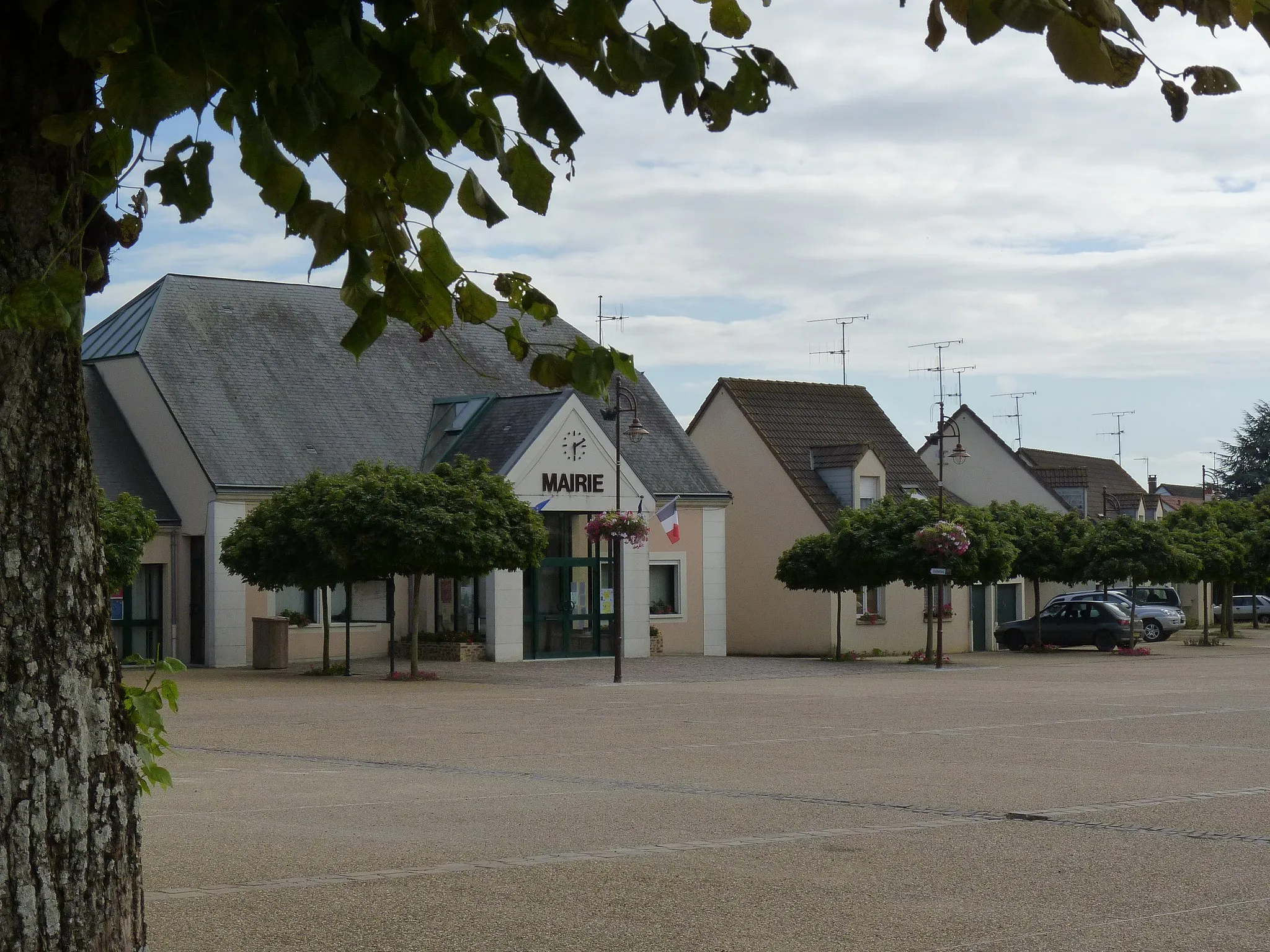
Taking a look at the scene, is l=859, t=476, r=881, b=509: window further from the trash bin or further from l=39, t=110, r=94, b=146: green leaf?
l=39, t=110, r=94, b=146: green leaf

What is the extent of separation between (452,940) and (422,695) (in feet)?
65.7

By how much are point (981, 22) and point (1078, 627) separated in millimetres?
46390

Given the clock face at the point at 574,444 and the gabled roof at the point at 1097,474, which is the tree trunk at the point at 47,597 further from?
the gabled roof at the point at 1097,474

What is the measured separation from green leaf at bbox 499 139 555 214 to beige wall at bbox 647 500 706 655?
3837 cm

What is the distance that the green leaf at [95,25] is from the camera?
3854 mm

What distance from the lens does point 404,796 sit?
12.9 m

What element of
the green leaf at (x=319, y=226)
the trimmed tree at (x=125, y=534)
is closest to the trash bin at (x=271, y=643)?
the trimmed tree at (x=125, y=534)

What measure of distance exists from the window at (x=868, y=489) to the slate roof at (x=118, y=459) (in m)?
20.4

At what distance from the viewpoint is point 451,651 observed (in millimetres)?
37500

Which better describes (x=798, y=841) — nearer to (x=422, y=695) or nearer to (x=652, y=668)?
(x=422, y=695)

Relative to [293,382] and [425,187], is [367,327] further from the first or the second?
[293,382]

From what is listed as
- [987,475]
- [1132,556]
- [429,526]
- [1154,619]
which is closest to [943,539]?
[1132,556]

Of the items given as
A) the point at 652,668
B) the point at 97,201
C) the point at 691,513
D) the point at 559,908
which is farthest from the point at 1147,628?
the point at 97,201

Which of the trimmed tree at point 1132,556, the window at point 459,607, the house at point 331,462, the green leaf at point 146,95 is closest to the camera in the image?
the green leaf at point 146,95
